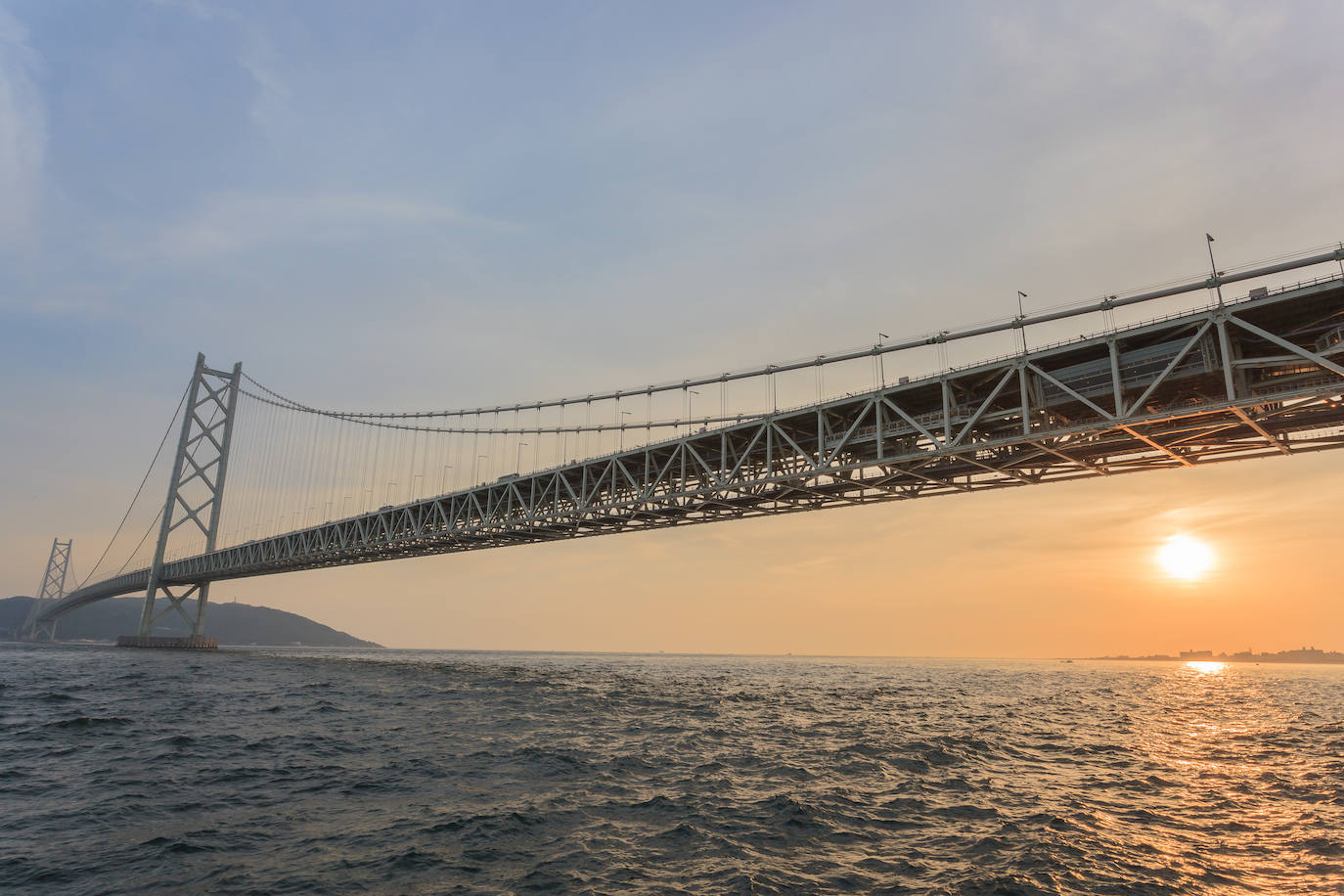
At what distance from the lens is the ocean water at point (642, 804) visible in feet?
27.0

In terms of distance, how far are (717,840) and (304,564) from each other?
73.1m

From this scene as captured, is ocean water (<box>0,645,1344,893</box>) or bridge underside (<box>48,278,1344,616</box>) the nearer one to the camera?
ocean water (<box>0,645,1344,893</box>)

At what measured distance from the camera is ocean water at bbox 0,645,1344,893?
8234 mm

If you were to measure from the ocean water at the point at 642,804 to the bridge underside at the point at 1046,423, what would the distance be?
416 inches

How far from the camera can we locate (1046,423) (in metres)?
27.2

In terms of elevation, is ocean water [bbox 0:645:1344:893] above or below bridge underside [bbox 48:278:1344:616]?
below

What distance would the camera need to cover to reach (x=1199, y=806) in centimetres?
1210

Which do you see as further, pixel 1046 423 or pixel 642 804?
pixel 1046 423

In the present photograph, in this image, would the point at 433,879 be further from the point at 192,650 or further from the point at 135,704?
Answer: the point at 192,650

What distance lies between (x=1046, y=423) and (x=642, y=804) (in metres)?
23.1

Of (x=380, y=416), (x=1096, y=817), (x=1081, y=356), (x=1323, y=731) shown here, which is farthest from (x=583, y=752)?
(x=380, y=416)

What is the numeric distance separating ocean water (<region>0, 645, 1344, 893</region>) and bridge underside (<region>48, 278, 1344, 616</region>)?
1057cm

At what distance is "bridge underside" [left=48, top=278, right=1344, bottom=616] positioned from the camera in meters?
22.0

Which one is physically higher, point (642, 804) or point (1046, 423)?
point (1046, 423)
